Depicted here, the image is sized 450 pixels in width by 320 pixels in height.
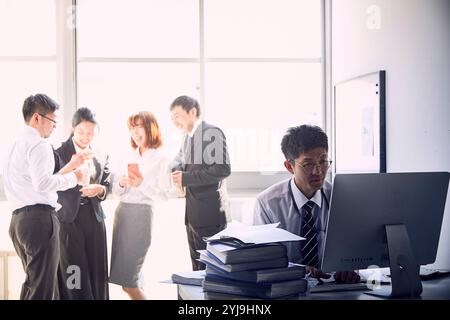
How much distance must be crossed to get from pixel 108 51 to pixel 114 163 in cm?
74

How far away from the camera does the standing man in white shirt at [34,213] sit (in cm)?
269

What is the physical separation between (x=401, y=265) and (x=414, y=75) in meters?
1.12

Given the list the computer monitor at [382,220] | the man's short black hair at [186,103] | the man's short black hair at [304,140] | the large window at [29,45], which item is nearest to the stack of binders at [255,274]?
the computer monitor at [382,220]

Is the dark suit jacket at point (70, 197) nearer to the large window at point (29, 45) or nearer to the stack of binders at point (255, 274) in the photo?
the large window at point (29, 45)

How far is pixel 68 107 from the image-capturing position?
321cm

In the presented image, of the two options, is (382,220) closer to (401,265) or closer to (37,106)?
(401,265)

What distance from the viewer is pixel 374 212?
1.55 meters

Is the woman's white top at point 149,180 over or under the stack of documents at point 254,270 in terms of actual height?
over

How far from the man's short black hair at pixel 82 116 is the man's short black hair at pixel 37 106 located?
0.47ft

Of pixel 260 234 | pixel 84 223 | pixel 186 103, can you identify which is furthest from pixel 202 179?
pixel 260 234

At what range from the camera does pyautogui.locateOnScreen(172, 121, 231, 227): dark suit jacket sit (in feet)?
9.58

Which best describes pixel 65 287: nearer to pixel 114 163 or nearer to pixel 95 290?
pixel 95 290

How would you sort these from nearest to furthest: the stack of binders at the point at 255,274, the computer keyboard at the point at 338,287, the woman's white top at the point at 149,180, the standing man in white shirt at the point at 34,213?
the stack of binders at the point at 255,274 → the computer keyboard at the point at 338,287 → the standing man in white shirt at the point at 34,213 → the woman's white top at the point at 149,180

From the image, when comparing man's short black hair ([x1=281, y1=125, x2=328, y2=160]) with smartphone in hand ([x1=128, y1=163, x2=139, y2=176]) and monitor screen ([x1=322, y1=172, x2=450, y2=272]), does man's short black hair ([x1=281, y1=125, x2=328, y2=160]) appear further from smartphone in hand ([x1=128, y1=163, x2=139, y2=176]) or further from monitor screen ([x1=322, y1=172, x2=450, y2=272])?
smartphone in hand ([x1=128, y1=163, x2=139, y2=176])
